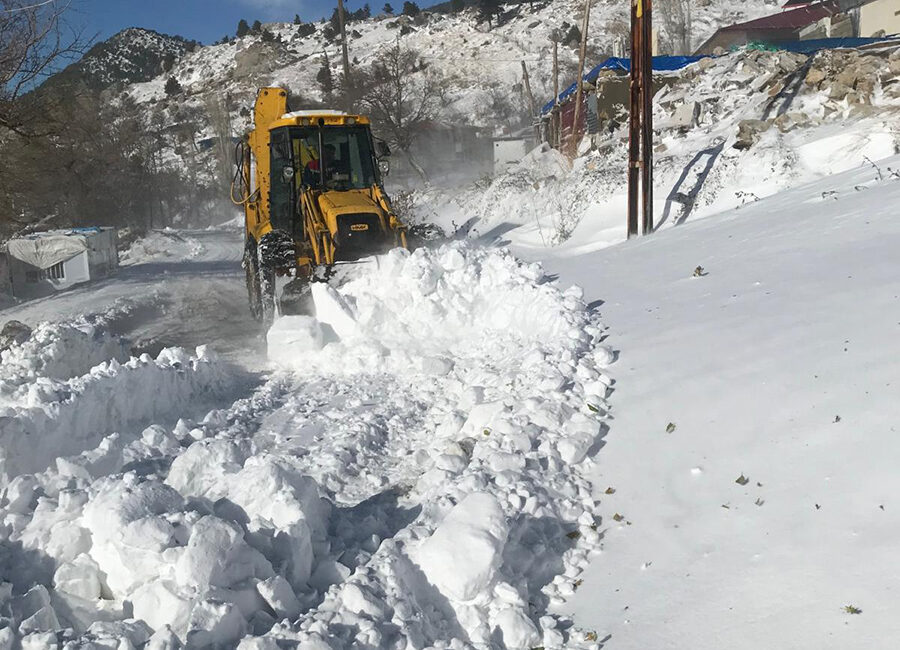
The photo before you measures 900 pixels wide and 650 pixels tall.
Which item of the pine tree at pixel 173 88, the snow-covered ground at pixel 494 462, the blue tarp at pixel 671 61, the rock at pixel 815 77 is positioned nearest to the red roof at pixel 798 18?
the blue tarp at pixel 671 61

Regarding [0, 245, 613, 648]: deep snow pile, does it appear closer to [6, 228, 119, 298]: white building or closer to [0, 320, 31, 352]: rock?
[0, 320, 31, 352]: rock

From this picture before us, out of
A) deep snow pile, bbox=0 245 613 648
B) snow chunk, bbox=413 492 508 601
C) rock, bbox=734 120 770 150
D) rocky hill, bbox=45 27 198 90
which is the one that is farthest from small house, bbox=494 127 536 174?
rocky hill, bbox=45 27 198 90

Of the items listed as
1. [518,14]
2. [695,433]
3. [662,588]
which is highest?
[518,14]

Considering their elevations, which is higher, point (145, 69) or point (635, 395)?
point (145, 69)

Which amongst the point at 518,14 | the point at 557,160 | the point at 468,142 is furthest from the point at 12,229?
the point at 518,14

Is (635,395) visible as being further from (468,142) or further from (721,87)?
(468,142)

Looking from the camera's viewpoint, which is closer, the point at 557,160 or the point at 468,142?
the point at 557,160

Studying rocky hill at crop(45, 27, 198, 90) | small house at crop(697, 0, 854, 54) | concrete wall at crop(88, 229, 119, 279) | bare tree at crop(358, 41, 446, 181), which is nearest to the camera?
concrete wall at crop(88, 229, 119, 279)

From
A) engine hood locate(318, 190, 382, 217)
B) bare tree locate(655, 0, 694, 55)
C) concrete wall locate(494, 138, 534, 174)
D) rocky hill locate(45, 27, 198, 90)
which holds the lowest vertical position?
engine hood locate(318, 190, 382, 217)

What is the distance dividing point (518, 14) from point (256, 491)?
3196 inches

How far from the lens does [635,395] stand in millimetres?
5422

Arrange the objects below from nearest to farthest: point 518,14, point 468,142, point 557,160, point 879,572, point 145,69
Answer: point 879,572, point 557,160, point 468,142, point 518,14, point 145,69

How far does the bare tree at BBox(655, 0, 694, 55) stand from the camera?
57250 mm

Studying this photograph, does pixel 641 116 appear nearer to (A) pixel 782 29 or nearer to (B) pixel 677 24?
(A) pixel 782 29
